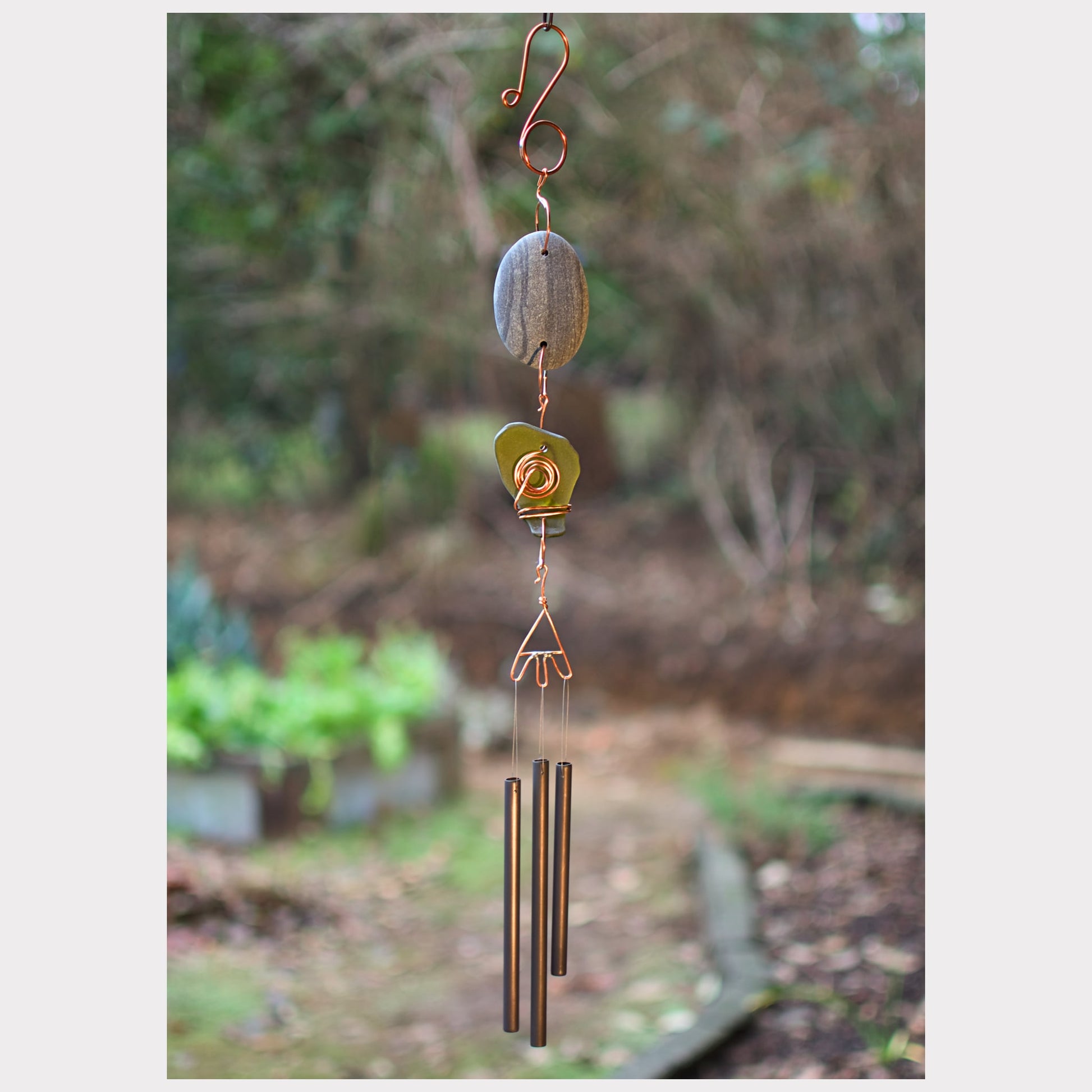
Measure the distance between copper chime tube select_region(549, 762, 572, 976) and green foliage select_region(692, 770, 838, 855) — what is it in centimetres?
311

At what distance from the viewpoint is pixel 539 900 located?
1.53 meters

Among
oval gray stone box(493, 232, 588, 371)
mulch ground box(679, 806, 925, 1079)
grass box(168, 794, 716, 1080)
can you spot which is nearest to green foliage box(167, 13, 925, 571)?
oval gray stone box(493, 232, 588, 371)

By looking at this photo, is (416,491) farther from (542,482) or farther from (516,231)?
(542,482)

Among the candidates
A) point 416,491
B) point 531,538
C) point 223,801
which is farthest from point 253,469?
point 223,801

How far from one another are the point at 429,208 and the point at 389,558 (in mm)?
3746

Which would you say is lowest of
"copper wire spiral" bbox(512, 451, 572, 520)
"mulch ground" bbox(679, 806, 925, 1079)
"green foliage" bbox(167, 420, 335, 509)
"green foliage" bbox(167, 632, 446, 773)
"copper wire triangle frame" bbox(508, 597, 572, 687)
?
"mulch ground" bbox(679, 806, 925, 1079)

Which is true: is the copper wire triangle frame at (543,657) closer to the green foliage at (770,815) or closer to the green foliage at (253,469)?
the green foliage at (770,815)

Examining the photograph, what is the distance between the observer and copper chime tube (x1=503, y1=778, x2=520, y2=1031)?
1534 mm

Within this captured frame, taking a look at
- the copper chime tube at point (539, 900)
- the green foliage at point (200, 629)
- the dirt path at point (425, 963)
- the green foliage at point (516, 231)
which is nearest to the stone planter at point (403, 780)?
the dirt path at point (425, 963)

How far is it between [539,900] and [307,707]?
3.46 metres

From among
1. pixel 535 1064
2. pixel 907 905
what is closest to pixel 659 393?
pixel 907 905

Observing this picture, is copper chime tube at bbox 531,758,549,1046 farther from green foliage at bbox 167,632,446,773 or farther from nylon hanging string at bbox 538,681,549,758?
green foliage at bbox 167,632,446,773

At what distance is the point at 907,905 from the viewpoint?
3.74 meters

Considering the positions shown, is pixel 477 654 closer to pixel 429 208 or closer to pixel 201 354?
pixel 201 354
